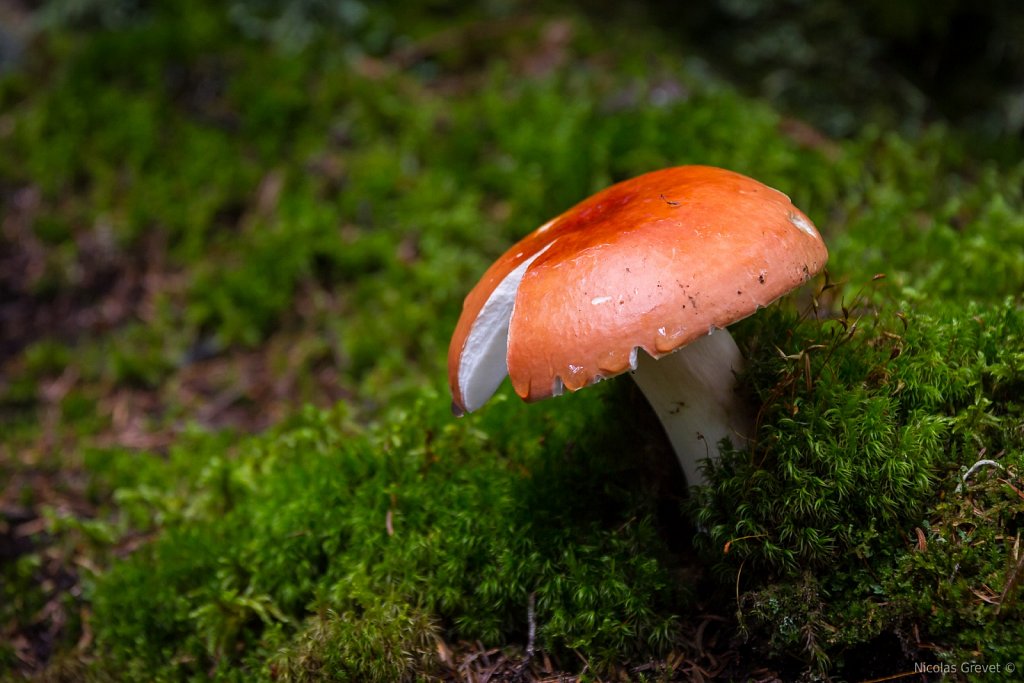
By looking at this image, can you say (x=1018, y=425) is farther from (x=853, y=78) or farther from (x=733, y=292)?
(x=853, y=78)

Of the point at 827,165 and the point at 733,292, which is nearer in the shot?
the point at 733,292

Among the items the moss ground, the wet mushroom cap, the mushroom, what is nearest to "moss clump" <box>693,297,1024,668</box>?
the moss ground

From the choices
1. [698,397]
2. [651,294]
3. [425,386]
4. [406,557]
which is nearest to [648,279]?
[651,294]

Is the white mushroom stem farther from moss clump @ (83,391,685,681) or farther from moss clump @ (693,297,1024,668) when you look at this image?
moss clump @ (83,391,685,681)

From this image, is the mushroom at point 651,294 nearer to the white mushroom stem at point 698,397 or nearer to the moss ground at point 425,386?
the white mushroom stem at point 698,397

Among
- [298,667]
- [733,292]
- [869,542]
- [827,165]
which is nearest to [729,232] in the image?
[733,292]

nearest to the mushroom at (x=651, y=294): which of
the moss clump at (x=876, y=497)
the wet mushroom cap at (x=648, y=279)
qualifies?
the wet mushroom cap at (x=648, y=279)

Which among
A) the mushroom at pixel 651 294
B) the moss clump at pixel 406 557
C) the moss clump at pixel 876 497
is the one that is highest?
the mushroom at pixel 651 294
